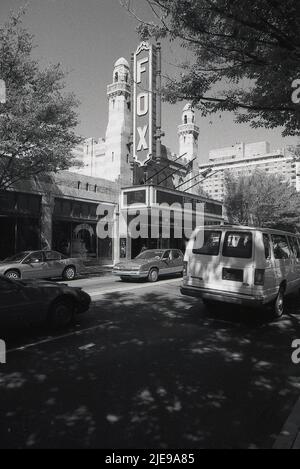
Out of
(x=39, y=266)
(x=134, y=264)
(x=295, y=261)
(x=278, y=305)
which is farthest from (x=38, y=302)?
(x=134, y=264)

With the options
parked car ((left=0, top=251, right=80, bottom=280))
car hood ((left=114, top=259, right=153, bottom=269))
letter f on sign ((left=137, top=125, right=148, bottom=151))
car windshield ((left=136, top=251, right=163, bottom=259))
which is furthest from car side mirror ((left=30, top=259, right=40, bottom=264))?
letter f on sign ((left=137, top=125, right=148, bottom=151))

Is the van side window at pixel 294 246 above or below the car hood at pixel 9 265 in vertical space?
above

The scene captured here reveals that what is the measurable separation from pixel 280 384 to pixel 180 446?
6.84 feet

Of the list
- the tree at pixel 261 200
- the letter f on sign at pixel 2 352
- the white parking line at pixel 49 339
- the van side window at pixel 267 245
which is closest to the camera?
the letter f on sign at pixel 2 352

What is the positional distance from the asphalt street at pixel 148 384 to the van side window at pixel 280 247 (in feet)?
5.71

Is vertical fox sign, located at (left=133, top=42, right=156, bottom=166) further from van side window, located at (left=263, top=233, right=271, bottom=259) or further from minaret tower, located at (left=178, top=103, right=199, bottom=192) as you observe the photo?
van side window, located at (left=263, top=233, right=271, bottom=259)

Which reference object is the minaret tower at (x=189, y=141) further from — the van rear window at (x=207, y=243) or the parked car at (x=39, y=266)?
the van rear window at (x=207, y=243)

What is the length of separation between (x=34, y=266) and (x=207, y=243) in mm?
8586

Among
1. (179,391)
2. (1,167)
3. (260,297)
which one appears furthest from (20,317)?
(1,167)

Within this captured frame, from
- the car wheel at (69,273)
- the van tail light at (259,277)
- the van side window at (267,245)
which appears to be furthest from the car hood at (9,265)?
the van side window at (267,245)

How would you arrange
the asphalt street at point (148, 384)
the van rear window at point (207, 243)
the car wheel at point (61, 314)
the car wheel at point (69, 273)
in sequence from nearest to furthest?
the asphalt street at point (148, 384)
the car wheel at point (61, 314)
the van rear window at point (207, 243)
the car wheel at point (69, 273)

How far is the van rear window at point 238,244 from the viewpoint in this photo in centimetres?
779

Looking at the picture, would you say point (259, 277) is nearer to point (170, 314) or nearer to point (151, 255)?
point (170, 314)

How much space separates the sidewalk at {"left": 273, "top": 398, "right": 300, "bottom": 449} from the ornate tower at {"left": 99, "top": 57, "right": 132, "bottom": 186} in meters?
25.1
